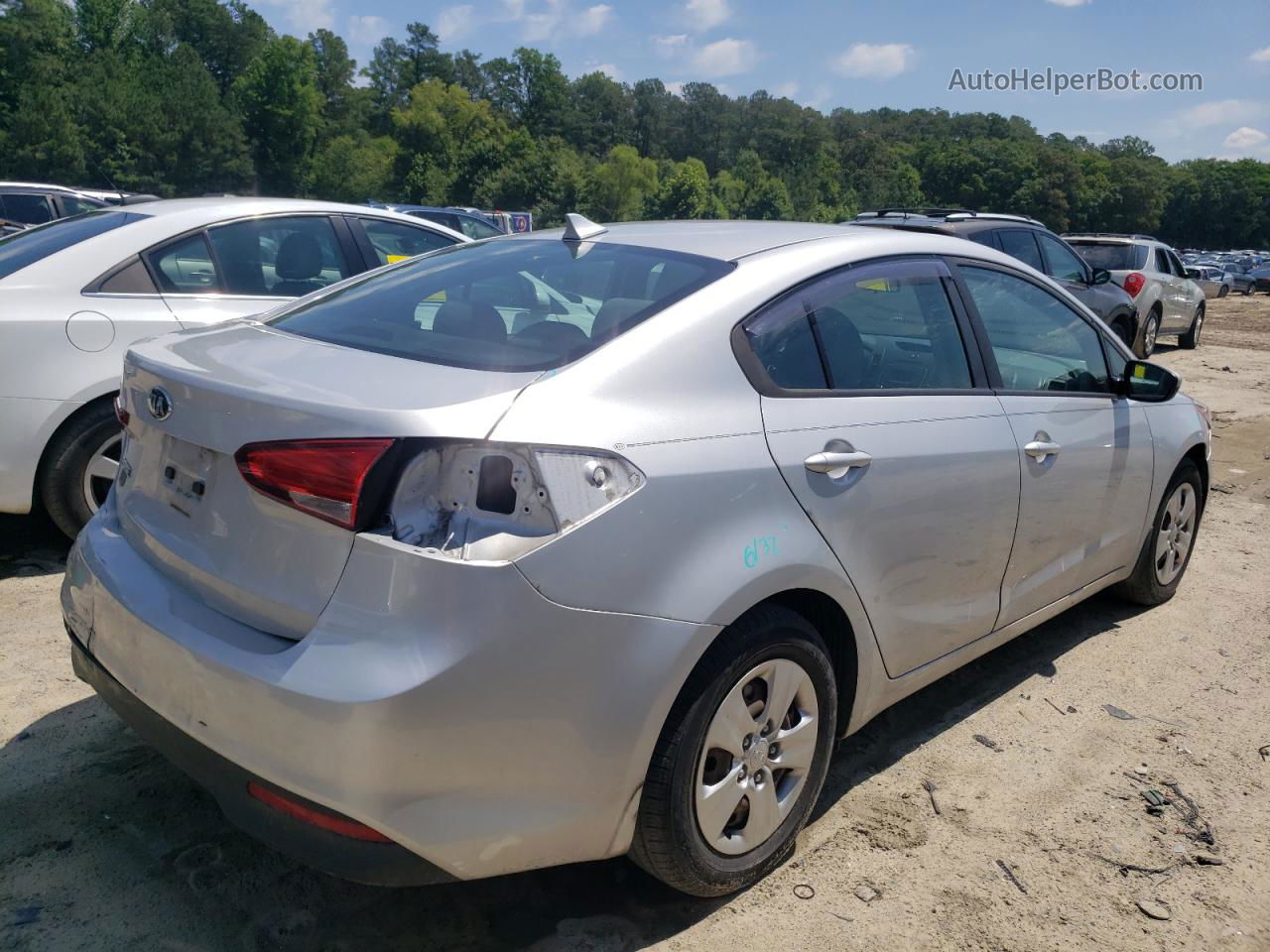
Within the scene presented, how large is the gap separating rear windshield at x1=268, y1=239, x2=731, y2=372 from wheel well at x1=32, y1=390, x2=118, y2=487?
1806 mm

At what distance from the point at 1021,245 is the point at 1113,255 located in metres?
5.13

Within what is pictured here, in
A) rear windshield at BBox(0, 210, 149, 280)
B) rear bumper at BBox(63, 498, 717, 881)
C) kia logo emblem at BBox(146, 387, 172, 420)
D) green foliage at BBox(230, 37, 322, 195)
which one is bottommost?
rear bumper at BBox(63, 498, 717, 881)

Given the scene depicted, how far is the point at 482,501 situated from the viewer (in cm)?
197

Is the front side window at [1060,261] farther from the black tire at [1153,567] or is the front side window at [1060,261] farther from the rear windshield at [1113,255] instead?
the black tire at [1153,567]

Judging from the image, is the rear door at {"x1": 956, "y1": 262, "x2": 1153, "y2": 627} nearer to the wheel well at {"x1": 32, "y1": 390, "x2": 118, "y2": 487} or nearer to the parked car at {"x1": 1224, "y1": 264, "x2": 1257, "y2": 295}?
the wheel well at {"x1": 32, "y1": 390, "x2": 118, "y2": 487}

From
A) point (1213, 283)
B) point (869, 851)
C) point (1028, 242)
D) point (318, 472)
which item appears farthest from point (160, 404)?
point (1213, 283)

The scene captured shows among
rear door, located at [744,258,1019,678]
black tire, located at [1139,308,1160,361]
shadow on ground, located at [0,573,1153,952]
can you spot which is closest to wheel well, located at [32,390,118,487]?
shadow on ground, located at [0,573,1153,952]

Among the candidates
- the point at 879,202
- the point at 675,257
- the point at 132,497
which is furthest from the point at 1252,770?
the point at 879,202

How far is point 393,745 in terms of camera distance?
189 cm

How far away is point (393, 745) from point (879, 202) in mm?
94442

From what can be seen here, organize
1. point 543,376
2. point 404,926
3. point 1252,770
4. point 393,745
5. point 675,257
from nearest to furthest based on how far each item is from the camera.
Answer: point 393,745 → point 543,376 → point 404,926 → point 675,257 → point 1252,770

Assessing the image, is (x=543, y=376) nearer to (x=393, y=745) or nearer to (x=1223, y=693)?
(x=393, y=745)

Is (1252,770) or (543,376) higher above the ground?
(543,376)

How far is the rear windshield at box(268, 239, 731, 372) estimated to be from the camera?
2398mm
